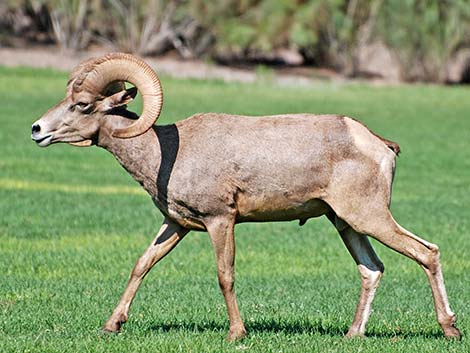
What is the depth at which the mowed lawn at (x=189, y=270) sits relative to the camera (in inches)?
422

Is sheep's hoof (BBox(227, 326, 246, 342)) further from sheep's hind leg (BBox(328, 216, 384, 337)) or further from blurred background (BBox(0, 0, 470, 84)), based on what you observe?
blurred background (BBox(0, 0, 470, 84))

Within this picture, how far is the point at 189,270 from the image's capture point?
15.7 metres

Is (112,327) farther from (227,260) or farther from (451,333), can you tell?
(451,333)

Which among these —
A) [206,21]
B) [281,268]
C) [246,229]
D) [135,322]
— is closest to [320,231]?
[246,229]

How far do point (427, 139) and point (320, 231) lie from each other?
50.5ft

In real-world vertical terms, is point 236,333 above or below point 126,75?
below

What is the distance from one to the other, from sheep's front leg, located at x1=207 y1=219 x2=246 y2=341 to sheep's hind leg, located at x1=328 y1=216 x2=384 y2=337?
3.36 feet

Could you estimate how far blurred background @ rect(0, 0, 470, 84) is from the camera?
54844mm

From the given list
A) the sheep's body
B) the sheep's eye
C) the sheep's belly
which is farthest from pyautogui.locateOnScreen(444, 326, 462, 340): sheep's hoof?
the sheep's eye

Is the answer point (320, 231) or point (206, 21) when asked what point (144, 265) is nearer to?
point (320, 231)

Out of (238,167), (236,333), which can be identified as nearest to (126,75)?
(238,167)

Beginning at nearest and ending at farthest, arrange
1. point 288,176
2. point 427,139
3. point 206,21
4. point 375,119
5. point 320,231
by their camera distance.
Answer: point 288,176 → point 320,231 → point 427,139 → point 375,119 → point 206,21

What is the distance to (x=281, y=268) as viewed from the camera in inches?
627

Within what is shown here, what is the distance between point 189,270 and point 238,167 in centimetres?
515
